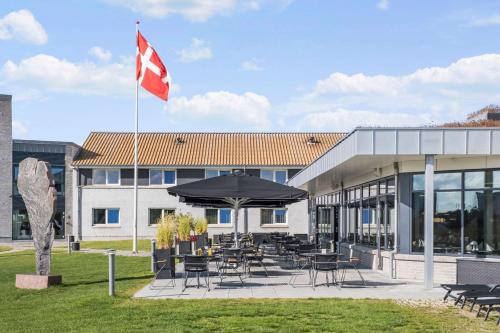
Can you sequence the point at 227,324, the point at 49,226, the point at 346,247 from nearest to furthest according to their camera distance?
the point at 227,324 < the point at 49,226 < the point at 346,247

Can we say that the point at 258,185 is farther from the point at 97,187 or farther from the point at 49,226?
the point at 97,187

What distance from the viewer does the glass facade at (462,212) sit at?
15.4m

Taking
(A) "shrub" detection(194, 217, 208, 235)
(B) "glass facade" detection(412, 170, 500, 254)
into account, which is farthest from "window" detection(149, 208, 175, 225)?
(B) "glass facade" detection(412, 170, 500, 254)

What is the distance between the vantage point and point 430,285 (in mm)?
14273

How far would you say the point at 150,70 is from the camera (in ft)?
96.9

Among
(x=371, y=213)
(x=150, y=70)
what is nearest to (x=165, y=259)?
(x=371, y=213)

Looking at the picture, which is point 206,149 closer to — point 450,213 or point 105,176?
point 105,176

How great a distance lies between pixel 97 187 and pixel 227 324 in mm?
36139

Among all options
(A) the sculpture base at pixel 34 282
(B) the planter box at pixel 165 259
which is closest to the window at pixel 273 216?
(B) the planter box at pixel 165 259

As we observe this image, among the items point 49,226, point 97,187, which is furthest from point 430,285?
point 97,187

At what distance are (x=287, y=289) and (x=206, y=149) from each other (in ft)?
111

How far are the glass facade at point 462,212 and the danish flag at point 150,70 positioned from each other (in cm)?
1588

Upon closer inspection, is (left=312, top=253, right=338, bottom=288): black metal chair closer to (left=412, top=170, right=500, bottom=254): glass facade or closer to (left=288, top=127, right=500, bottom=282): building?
(left=288, top=127, right=500, bottom=282): building

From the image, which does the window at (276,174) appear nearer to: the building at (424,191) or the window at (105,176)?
the window at (105,176)
